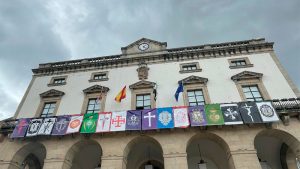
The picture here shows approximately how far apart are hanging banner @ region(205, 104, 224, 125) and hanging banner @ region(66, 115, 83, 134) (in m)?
9.39

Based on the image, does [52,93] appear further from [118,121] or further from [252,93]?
[252,93]

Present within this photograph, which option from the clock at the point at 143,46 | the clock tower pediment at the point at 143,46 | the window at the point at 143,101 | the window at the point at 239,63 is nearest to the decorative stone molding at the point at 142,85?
the window at the point at 143,101

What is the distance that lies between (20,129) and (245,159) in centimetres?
1614

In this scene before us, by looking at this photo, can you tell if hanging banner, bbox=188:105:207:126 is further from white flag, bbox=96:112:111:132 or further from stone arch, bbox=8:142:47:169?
stone arch, bbox=8:142:47:169

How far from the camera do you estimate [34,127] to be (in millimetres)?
15609

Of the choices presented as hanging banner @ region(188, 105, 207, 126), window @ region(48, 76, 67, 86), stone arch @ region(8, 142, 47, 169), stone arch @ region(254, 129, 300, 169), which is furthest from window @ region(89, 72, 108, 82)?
stone arch @ region(254, 129, 300, 169)

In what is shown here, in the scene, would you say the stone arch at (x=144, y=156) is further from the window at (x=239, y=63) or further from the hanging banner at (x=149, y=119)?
the window at (x=239, y=63)

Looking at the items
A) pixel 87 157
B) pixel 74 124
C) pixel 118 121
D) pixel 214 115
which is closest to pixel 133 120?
pixel 118 121

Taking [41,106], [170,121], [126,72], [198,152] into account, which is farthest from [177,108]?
[41,106]

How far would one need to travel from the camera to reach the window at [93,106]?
706 inches

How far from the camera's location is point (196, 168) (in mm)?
16234

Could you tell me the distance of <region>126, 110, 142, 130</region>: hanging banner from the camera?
1446 cm

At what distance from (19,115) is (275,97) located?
72.1 feet

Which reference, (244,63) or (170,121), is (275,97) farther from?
(170,121)
